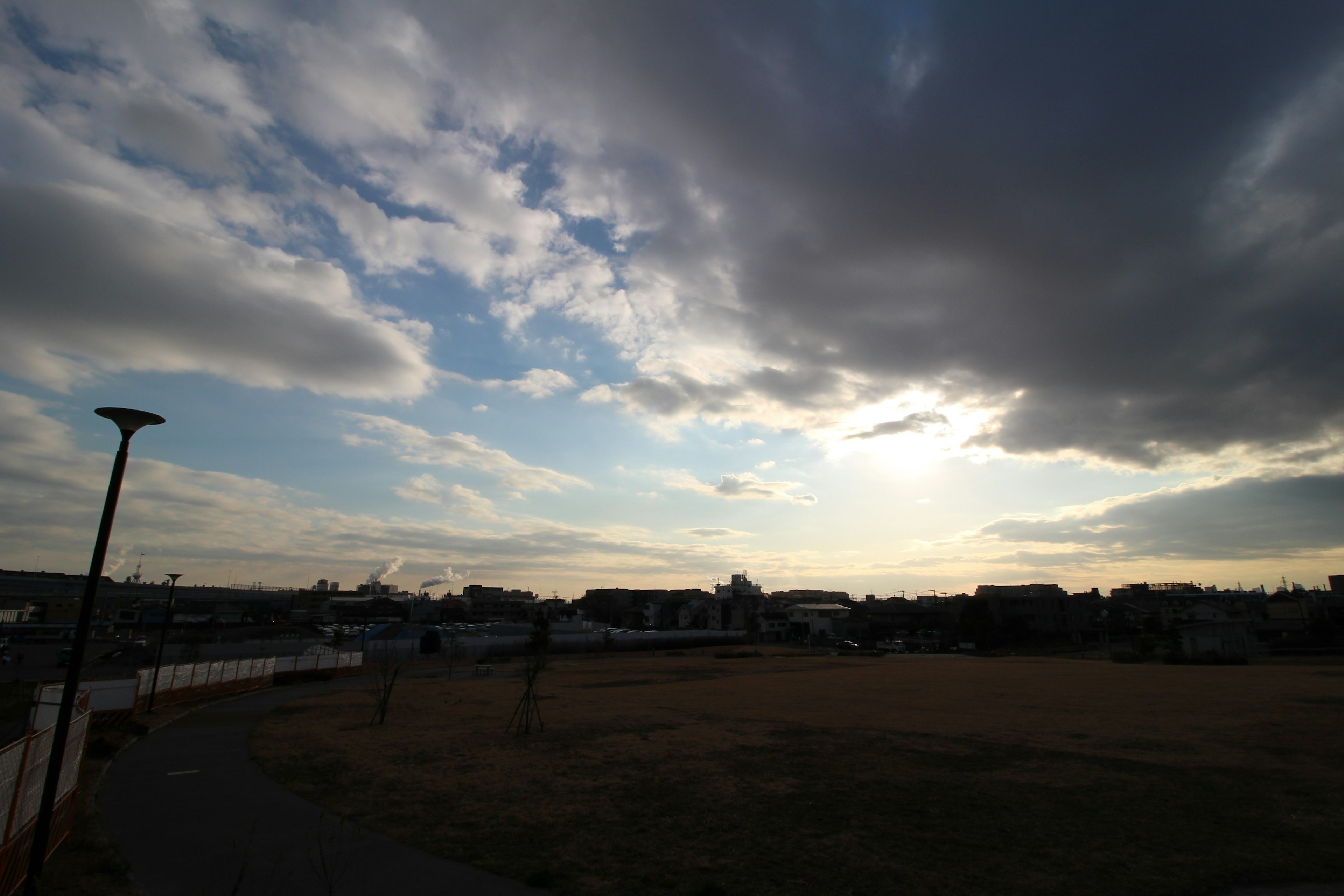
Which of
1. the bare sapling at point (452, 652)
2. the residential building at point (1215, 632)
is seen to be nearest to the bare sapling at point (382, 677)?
the bare sapling at point (452, 652)

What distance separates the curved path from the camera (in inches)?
337

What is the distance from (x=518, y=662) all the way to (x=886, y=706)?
42.2m

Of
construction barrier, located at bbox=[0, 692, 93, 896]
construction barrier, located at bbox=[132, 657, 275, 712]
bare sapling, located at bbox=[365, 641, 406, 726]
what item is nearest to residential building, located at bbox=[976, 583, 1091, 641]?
bare sapling, located at bbox=[365, 641, 406, 726]

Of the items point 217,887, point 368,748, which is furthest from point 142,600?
point 217,887

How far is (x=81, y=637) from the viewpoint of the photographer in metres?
7.44

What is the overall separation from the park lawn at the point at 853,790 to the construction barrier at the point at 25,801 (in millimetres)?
4052

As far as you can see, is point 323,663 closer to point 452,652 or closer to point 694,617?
point 452,652

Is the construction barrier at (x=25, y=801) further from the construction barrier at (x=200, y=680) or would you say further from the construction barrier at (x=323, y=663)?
the construction barrier at (x=323, y=663)

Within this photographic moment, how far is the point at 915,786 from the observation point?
45.4ft

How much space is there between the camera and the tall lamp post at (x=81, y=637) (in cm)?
744

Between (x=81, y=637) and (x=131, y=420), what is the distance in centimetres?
294

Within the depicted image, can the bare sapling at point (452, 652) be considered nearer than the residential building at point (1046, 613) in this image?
Yes

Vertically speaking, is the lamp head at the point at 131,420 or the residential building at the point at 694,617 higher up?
the lamp head at the point at 131,420

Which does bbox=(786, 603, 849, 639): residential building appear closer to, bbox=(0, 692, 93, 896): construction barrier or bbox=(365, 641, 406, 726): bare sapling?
bbox=(365, 641, 406, 726): bare sapling
